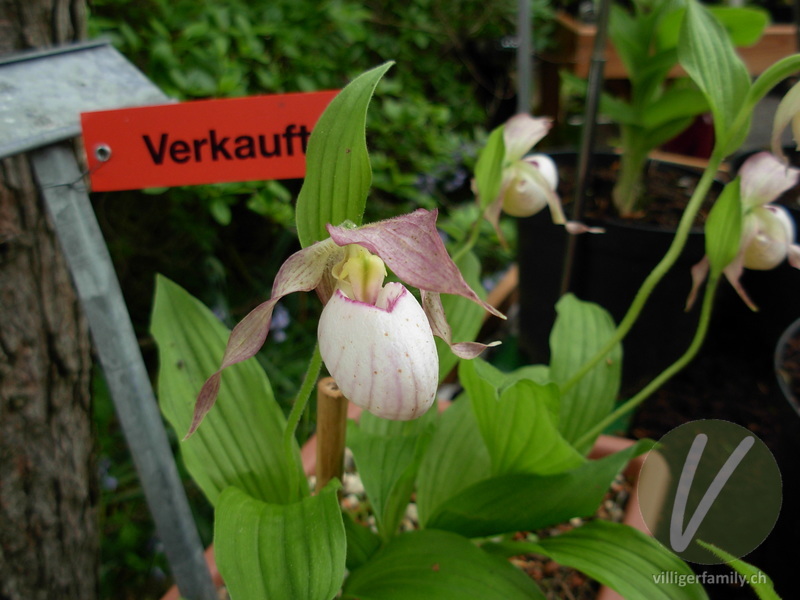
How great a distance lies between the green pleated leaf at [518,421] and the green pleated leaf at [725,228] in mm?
222

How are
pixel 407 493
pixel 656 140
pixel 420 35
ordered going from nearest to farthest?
pixel 407 493
pixel 656 140
pixel 420 35

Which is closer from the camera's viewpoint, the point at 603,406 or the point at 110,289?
the point at 110,289

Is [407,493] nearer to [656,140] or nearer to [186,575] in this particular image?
[186,575]

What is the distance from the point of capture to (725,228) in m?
0.60

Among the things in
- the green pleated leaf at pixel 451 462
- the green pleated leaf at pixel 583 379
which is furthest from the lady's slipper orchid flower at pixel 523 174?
the green pleated leaf at pixel 451 462

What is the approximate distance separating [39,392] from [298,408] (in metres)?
0.36

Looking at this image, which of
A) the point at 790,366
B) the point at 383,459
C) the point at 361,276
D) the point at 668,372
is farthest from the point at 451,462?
the point at 790,366

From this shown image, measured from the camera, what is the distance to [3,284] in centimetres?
61

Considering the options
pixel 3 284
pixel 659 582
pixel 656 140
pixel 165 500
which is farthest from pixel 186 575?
pixel 656 140

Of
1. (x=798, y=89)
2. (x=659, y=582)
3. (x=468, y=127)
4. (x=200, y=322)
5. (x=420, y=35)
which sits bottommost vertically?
(x=659, y=582)

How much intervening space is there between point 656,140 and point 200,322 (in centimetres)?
100


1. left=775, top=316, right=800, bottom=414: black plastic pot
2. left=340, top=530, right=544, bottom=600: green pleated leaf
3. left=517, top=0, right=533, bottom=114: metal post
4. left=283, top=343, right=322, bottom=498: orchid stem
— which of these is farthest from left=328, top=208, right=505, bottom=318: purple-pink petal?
left=517, top=0, right=533, bottom=114: metal post

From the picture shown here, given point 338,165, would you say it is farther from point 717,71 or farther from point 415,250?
point 717,71

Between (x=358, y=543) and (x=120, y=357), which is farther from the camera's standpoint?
(x=358, y=543)
